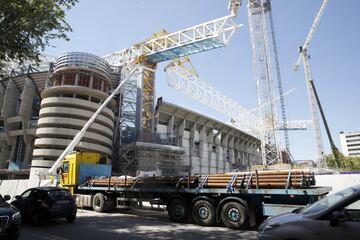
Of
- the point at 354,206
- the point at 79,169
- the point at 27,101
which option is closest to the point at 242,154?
the point at 27,101

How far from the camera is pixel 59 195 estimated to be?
11.9 metres

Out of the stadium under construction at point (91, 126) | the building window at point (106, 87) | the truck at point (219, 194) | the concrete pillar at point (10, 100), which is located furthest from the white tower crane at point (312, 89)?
the concrete pillar at point (10, 100)

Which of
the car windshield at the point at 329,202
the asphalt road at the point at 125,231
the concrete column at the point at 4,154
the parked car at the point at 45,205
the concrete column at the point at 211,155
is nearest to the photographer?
the car windshield at the point at 329,202

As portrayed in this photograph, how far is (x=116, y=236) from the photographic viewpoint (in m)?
9.01

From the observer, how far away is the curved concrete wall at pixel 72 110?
51.1 m

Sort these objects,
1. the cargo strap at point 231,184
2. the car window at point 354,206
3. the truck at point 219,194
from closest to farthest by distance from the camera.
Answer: the car window at point 354,206 < the truck at point 219,194 < the cargo strap at point 231,184

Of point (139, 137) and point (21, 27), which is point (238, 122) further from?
point (21, 27)

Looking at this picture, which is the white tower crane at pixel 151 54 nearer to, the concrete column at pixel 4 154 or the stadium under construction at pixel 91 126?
the stadium under construction at pixel 91 126

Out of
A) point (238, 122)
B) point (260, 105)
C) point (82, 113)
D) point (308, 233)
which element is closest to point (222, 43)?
point (260, 105)

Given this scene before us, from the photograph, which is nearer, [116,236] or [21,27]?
[116,236]

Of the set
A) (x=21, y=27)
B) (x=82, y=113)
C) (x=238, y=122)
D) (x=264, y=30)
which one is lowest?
(x=21, y=27)

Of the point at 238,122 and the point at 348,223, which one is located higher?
the point at 238,122

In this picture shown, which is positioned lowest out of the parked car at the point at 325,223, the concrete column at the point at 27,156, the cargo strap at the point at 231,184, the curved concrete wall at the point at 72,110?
the parked car at the point at 325,223

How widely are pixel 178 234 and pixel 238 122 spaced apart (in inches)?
3387
